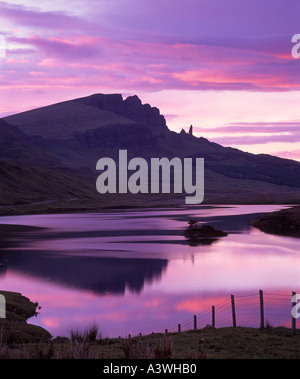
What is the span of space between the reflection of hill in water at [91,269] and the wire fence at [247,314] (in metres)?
9.76

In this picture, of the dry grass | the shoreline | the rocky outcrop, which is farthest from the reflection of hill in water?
the rocky outcrop

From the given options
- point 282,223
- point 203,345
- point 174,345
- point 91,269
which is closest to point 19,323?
point 174,345

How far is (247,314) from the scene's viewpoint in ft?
109

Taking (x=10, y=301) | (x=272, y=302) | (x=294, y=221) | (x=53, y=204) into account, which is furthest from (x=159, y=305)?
(x=53, y=204)

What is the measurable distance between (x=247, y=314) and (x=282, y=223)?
6916 cm

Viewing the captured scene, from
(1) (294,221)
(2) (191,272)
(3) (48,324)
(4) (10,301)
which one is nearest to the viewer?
(3) (48,324)

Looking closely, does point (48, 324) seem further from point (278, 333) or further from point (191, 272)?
point (191, 272)

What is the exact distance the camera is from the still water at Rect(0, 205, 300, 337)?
35.5m

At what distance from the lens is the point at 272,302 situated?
123 ft

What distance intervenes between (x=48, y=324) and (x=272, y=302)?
15.4m

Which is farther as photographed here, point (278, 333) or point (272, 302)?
point (272, 302)

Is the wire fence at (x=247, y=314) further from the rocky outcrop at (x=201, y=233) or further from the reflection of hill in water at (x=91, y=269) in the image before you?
the rocky outcrop at (x=201, y=233)

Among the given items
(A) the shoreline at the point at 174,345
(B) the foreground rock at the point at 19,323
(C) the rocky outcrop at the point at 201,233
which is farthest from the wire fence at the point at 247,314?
(C) the rocky outcrop at the point at 201,233
